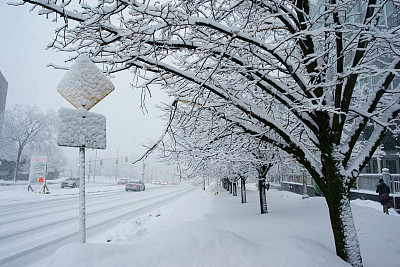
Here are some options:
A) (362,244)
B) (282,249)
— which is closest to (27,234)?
(282,249)

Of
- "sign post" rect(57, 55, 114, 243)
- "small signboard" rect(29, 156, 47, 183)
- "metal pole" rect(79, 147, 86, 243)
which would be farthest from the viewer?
"small signboard" rect(29, 156, 47, 183)

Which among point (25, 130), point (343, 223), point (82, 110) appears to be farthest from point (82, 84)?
point (25, 130)

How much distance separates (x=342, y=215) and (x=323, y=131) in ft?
4.64

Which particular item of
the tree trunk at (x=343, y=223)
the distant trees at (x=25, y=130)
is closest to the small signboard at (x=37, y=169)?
the distant trees at (x=25, y=130)

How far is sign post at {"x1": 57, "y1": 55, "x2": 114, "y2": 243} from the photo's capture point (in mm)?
2729

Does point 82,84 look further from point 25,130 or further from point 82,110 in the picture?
point 25,130

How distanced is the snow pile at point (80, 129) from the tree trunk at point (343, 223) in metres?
3.71

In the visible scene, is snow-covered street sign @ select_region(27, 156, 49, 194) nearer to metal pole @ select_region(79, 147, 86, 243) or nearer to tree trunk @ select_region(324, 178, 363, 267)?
metal pole @ select_region(79, 147, 86, 243)

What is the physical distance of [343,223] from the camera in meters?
3.55

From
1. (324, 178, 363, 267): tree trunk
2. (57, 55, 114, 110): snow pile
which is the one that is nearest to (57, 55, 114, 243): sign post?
(57, 55, 114, 110): snow pile

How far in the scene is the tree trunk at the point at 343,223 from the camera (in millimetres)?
3445

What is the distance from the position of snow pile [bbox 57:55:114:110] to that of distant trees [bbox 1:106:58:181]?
42.1 meters

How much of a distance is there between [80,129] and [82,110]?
250mm

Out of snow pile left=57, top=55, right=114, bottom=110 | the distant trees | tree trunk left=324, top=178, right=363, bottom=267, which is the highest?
the distant trees
